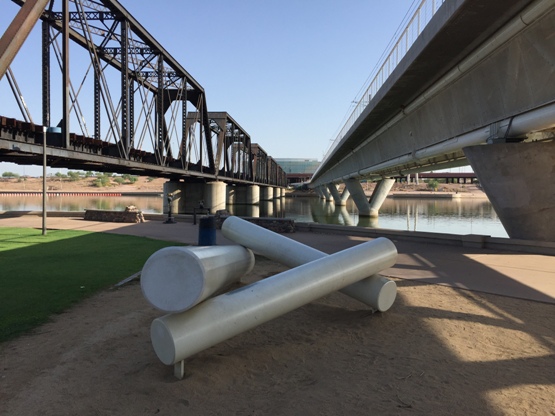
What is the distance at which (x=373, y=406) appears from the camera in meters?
3.21

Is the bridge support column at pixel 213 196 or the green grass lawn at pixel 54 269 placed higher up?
the bridge support column at pixel 213 196

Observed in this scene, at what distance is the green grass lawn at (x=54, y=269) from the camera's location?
5.57 m

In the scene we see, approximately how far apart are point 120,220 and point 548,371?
69.4 ft

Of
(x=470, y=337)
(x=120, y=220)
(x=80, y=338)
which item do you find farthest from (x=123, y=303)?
(x=120, y=220)

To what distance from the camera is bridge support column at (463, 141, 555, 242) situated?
34.5 feet

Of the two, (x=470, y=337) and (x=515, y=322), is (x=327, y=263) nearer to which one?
A: (x=470, y=337)

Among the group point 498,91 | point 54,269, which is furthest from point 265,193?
point 54,269

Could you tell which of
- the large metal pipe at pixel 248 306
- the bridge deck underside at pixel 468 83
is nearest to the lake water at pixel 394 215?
the bridge deck underside at pixel 468 83

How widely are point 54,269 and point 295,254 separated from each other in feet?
19.4

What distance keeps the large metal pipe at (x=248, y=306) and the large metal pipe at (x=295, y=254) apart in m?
0.47

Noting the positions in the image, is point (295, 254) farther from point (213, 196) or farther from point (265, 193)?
point (265, 193)

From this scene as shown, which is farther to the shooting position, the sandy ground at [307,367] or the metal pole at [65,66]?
the metal pole at [65,66]

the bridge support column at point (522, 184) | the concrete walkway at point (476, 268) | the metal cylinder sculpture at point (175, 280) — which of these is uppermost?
the bridge support column at point (522, 184)

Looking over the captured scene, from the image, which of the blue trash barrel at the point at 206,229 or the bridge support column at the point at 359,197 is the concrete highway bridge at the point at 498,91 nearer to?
the blue trash barrel at the point at 206,229
